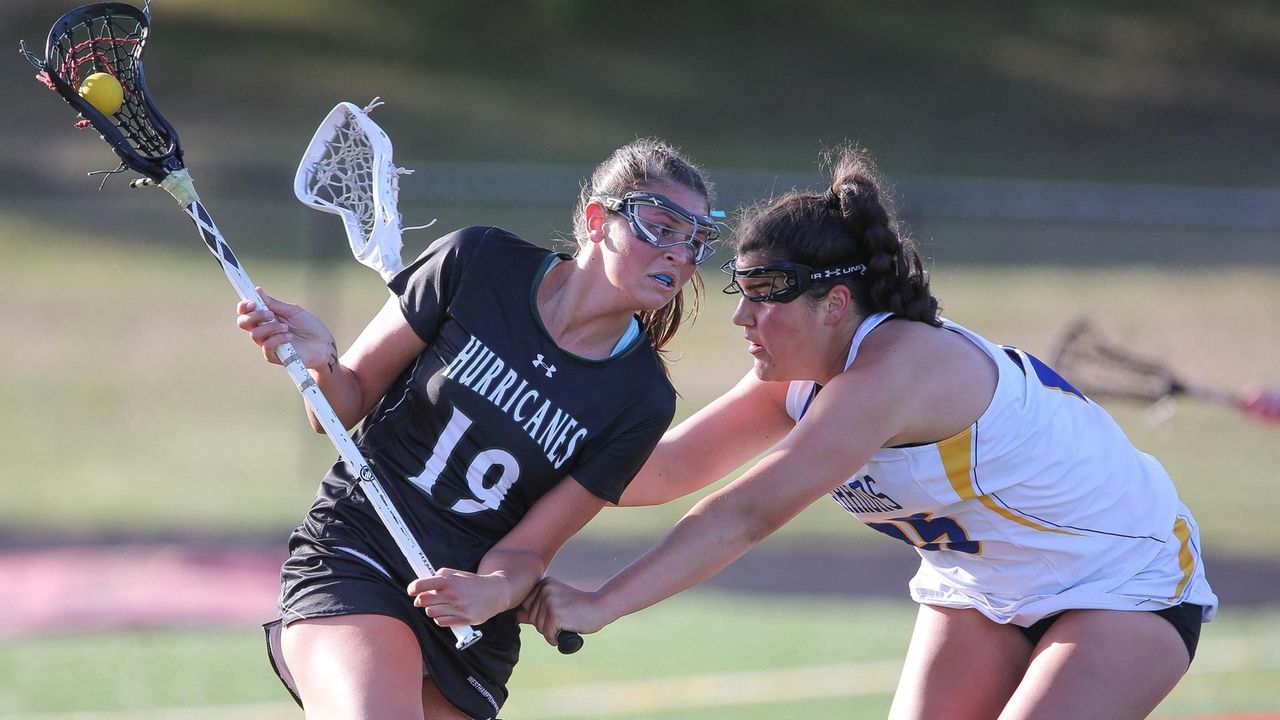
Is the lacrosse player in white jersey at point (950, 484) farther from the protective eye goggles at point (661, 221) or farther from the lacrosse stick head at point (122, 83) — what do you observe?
the lacrosse stick head at point (122, 83)

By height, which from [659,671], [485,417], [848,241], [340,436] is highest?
[848,241]

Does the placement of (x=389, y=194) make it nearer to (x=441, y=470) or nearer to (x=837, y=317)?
(x=441, y=470)

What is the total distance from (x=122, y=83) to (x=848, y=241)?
5.74 ft

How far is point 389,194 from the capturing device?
3.79 meters

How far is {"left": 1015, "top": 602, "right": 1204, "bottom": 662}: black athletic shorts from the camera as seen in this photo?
11.6ft

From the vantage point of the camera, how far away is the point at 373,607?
3311 mm

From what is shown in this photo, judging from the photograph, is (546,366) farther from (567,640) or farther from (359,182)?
(359,182)

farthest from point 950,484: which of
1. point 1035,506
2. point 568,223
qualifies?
point 568,223

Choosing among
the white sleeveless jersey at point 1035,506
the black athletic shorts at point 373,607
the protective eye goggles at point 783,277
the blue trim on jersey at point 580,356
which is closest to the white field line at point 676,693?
the black athletic shorts at point 373,607

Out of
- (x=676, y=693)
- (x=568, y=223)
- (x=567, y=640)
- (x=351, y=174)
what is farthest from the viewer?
(x=568, y=223)

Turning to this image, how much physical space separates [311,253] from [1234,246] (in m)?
10.7

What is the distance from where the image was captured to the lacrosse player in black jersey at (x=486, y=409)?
340 cm

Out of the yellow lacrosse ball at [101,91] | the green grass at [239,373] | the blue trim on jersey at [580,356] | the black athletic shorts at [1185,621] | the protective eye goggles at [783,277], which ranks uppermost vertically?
the protective eye goggles at [783,277]

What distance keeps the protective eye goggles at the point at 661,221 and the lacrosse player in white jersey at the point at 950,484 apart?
113 mm
